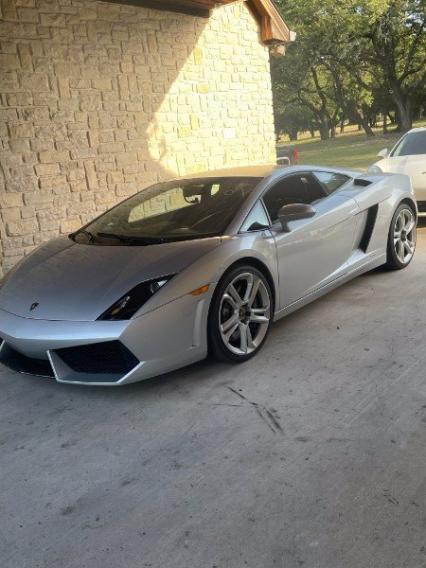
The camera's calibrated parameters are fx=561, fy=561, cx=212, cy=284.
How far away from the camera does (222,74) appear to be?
10.2 meters

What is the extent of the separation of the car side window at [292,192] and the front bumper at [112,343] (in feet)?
3.78

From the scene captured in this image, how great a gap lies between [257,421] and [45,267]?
189 cm

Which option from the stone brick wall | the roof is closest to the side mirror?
the roof

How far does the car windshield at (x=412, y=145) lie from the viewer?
8555mm

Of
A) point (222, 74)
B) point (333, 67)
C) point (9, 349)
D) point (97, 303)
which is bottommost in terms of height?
point (9, 349)

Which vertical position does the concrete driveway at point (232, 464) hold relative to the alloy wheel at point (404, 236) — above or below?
below

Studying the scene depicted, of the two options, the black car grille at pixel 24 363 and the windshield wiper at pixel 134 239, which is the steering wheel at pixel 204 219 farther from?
the black car grille at pixel 24 363

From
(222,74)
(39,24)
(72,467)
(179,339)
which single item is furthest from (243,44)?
(72,467)

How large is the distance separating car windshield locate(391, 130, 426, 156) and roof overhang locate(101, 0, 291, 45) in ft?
12.2

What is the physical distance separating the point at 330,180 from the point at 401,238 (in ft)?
3.97

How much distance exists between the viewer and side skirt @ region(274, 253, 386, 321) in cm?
424

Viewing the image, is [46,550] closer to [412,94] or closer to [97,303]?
[97,303]

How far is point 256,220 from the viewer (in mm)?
4078

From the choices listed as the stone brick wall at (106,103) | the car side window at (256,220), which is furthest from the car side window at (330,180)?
the stone brick wall at (106,103)
